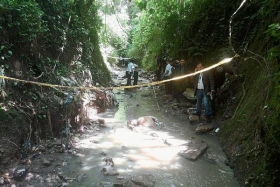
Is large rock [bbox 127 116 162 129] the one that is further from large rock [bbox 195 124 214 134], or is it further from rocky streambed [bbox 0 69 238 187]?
large rock [bbox 195 124 214 134]

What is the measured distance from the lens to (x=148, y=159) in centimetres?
561

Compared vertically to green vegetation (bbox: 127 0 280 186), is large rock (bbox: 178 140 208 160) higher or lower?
lower

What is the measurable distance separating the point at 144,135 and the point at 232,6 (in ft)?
20.0

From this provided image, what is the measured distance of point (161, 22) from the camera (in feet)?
44.7

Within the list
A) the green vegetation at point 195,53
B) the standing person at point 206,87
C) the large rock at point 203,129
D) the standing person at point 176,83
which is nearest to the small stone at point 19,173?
the green vegetation at point 195,53

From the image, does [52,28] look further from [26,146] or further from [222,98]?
[222,98]

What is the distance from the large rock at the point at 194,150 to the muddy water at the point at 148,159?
4.5 inches

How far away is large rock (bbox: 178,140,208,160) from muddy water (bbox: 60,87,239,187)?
114mm

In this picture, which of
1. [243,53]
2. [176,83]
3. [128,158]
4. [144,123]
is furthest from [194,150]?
[176,83]

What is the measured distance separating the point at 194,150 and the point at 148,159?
1.11 meters

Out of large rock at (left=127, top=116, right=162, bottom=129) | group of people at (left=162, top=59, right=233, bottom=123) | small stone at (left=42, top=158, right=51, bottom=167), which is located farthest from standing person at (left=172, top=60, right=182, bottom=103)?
small stone at (left=42, top=158, right=51, bottom=167)

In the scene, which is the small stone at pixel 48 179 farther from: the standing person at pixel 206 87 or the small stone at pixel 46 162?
the standing person at pixel 206 87

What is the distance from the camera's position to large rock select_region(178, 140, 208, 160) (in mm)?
5680

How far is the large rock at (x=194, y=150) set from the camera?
5.68 meters
